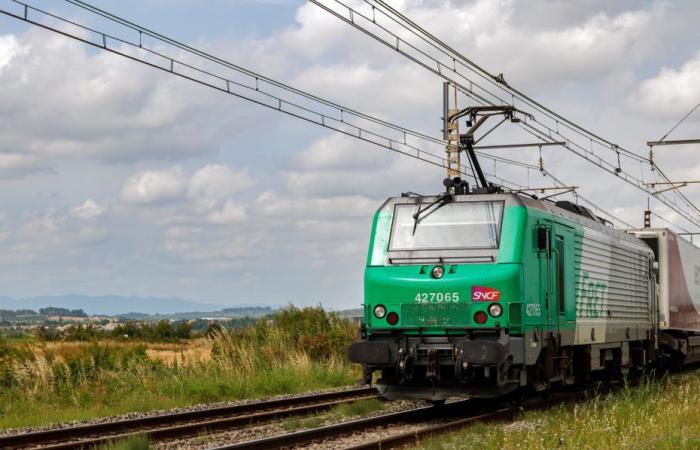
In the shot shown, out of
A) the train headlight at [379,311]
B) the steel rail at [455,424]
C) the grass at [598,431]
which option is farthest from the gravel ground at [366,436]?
the train headlight at [379,311]

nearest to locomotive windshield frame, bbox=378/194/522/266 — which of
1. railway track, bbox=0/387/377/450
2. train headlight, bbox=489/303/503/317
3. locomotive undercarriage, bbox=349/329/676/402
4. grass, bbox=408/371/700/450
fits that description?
train headlight, bbox=489/303/503/317

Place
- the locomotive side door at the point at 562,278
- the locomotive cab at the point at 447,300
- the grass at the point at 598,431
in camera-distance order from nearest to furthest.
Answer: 1. the grass at the point at 598,431
2. the locomotive cab at the point at 447,300
3. the locomotive side door at the point at 562,278

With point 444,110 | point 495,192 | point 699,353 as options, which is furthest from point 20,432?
point 699,353

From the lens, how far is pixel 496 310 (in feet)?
45.9

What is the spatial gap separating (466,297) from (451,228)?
1.17 m

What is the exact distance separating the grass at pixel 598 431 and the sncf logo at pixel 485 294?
1765 mm

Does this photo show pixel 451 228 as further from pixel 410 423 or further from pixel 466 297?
pixel 410 423

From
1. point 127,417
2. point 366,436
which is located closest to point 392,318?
point 366,436

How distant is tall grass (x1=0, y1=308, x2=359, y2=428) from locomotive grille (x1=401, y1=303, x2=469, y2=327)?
5.67 metres

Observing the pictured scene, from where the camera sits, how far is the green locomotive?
14.0 metres

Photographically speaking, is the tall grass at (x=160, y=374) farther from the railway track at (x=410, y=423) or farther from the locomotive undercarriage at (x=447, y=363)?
the locomotive undercarriage at (x=447, y=363)

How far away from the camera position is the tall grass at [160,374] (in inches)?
689

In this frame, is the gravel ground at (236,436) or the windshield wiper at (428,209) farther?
the windshield wiper at (428,209)

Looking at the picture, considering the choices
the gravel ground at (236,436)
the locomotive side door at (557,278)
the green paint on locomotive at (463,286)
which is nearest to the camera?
the gravel ground at (236,436)
